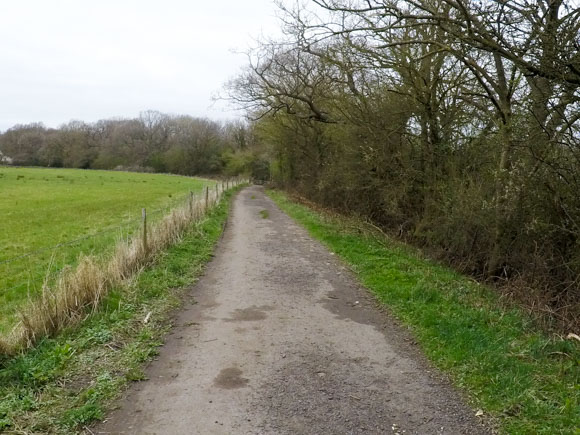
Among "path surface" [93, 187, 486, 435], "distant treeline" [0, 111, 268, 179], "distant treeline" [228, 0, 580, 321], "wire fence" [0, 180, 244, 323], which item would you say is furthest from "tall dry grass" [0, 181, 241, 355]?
"distant treeline" [0, 111, 268, 179]

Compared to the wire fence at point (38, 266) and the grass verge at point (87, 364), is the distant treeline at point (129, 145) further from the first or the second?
the grass verge at point (87, 364)

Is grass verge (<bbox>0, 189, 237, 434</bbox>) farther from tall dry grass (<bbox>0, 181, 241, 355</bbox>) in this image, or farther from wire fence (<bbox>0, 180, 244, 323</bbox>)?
wire fence (<bbox>0, 180, 244, 323</bbox>)

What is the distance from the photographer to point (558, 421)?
3.91m

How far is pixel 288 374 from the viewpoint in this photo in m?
5.00

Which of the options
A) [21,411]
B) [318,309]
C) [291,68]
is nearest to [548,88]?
[318,309]

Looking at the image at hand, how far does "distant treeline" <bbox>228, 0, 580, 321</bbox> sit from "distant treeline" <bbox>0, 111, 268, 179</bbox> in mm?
63232

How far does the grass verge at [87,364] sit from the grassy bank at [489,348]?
3.38 metres

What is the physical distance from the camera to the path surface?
405 cm

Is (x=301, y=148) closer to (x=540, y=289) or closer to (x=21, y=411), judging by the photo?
(x=540, y=289)

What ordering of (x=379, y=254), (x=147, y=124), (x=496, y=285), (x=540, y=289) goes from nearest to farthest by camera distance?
(x=540, y=289)
(x=496, y=285)
(x=379, y=254)
(x=147, y=124)

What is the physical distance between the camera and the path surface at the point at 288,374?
4.05 m

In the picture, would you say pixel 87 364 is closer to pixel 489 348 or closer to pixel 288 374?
pixel 288 374

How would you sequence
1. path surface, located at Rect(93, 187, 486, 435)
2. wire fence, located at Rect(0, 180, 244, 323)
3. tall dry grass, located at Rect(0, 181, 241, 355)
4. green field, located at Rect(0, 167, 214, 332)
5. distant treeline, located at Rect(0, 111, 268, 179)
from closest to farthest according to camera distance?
path surface, located at Rect(93, 187, 486, 435) < tall dry grass, located at Rect(0, 181, 241, 355) < wire fence, located at Rect(0, 180, 244, 323) < green field, located at Rect(0, 167, 214, 332) < distant treeline, located at Rect(0, 111, 268, 179)

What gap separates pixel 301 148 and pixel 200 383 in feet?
89.1
